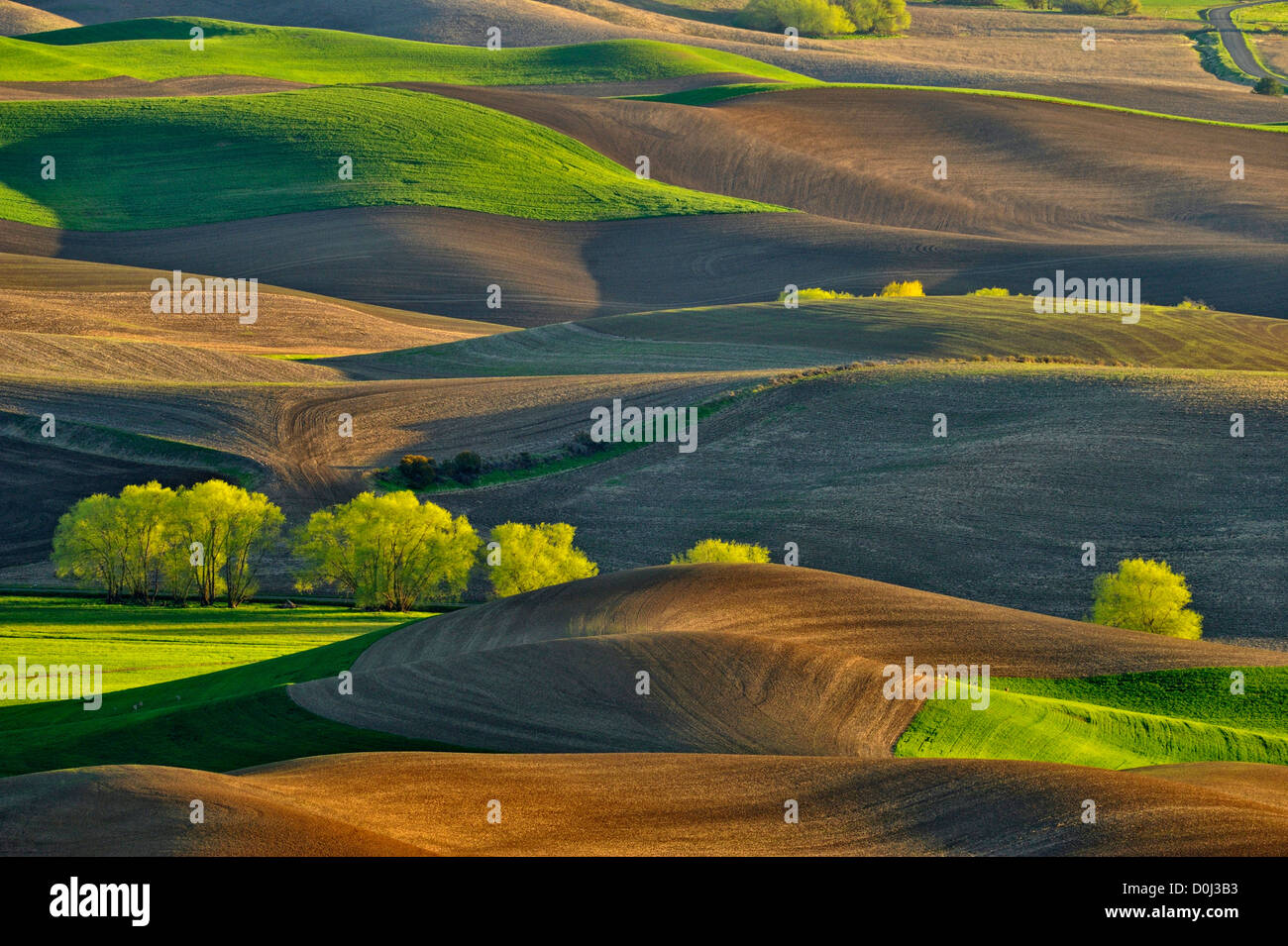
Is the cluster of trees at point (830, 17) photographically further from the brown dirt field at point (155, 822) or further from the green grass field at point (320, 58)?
the brown dirt field at point (155, 822)

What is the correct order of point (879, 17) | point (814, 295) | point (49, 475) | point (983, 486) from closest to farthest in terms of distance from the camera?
point (983, 486) < point (49, 475) < point (814, 295) < point (879, 17)

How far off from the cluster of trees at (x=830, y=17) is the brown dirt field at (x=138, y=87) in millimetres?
73854

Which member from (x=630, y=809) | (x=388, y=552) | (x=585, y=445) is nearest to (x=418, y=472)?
(x=585, y=445)

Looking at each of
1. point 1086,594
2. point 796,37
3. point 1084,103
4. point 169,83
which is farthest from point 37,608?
point 796,37

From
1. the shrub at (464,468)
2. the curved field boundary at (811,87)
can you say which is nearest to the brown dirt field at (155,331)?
the shrub at (464,468)

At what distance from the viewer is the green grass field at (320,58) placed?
447 feet

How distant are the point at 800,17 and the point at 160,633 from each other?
517ft

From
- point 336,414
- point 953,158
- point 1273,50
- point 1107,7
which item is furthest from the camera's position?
point 1107,7

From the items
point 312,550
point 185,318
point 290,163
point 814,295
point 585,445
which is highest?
point 290,163

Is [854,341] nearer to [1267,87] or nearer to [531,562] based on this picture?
[531,562]

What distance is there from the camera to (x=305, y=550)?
53.2 metres
